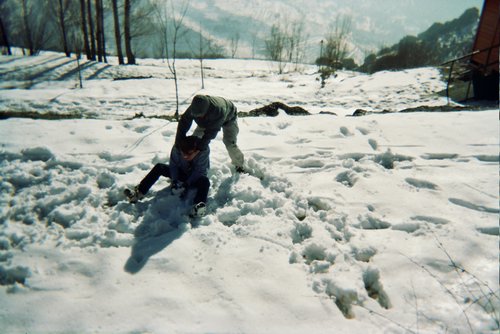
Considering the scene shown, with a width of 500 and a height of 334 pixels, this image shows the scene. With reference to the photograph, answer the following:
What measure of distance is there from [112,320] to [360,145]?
4208 mm

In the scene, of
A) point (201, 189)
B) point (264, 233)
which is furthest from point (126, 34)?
point (264, 233)

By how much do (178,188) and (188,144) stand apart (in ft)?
2.27

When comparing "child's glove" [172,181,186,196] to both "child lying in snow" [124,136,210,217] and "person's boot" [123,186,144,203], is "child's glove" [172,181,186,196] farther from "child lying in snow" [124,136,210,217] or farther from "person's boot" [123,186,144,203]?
"person's boot" [123,186,144,203]

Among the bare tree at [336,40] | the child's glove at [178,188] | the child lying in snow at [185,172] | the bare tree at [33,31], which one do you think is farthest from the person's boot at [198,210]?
the bare tree at [33,31]

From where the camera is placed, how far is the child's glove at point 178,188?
361 cm

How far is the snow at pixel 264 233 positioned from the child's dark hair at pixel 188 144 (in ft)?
2.18

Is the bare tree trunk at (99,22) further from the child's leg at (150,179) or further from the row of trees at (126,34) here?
the child's leg at (150,179)

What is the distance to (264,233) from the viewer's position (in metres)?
3.02

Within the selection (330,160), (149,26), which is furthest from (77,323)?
(149,26)

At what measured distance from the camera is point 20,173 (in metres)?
3.66

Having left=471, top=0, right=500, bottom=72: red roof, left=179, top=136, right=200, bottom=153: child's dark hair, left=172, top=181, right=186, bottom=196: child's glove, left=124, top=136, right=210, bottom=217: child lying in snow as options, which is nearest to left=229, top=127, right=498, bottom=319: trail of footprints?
left=124, top=136, right=210, bottom=217: child lying in snow

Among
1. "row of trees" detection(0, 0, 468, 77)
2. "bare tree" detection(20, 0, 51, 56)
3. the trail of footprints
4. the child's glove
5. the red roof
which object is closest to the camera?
the trail of footprints

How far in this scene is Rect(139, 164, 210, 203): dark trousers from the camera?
332 centimetres

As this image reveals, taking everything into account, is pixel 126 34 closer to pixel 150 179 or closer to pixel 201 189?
pixel 150 179
